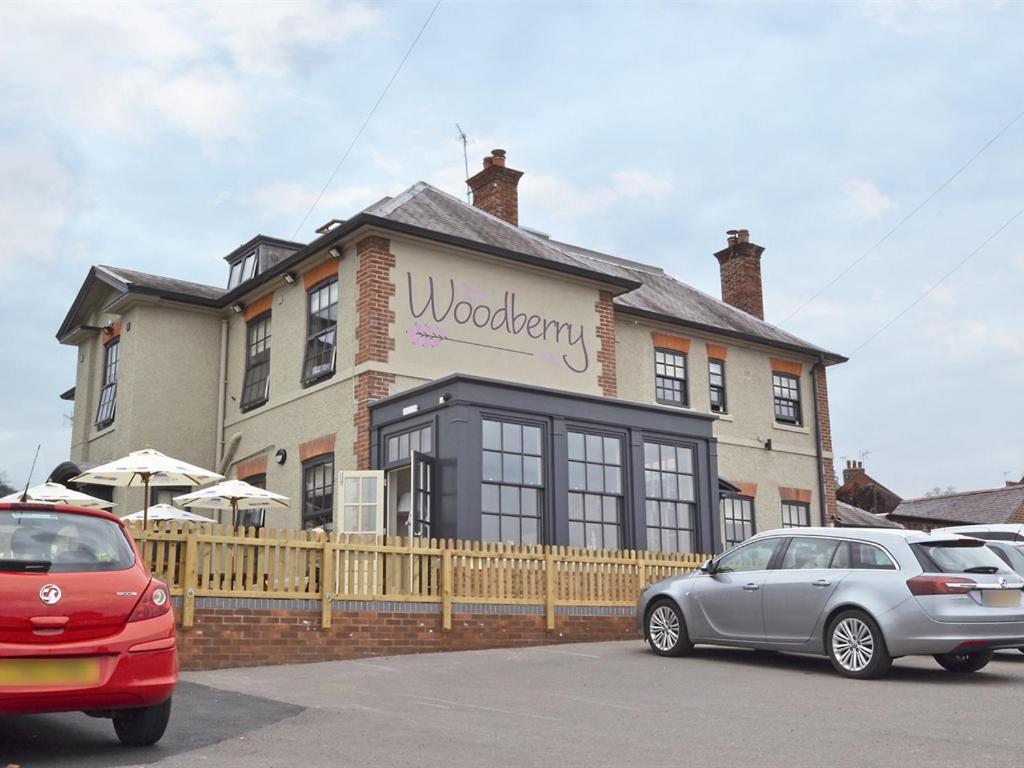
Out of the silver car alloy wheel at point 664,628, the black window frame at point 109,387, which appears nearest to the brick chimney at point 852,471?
the black window frame at point 109,387

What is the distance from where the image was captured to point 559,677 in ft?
35.4

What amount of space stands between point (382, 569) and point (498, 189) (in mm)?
12222

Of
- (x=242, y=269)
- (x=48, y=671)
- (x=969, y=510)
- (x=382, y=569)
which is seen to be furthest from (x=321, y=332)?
(x=969, y=510)

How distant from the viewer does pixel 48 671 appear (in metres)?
6.26

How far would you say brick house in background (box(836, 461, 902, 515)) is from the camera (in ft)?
156

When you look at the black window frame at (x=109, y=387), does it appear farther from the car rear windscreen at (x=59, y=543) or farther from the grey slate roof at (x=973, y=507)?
the grey slate roof at (x=973, y=507)

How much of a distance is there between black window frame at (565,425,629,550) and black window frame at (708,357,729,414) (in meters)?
7.60

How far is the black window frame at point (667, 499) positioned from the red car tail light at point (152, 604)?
1082 centimetres

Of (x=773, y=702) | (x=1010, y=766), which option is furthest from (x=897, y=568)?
(x=1010, y=766)

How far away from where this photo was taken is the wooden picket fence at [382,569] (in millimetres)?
11664

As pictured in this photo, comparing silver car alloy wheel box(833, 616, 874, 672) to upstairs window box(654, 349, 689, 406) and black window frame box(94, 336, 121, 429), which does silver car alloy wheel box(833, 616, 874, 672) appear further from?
black window frame box(94, 336, 121, 429)

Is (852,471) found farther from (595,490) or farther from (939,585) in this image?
(939,585)

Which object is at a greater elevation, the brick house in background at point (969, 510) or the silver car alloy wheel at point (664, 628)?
the brick house in background at point (969, 510)

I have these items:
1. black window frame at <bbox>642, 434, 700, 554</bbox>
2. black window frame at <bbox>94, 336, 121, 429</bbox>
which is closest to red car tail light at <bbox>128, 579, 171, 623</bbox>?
black window frame at <bbox>642, 434, 700, 554</bbox>
